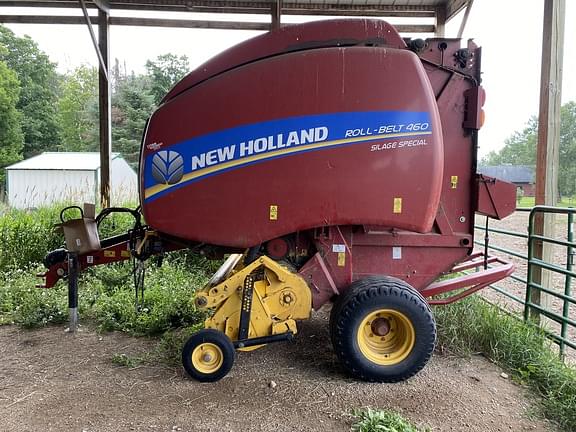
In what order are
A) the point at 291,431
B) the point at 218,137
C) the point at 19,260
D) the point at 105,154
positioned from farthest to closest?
the point at 105,154 → the point at 19,260 → the point at 218,137 → the point at 291,431

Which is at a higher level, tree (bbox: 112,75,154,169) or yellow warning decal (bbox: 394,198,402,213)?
tree (bbox: 112,75,154,169)

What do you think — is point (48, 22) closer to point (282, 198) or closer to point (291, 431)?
point (282, 198)

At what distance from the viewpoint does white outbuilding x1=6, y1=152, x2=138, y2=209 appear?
7223mm

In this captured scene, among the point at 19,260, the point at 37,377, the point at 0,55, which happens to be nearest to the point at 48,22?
the point at 19,260

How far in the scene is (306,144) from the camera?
2.97 meters

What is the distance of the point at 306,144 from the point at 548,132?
2289 mm

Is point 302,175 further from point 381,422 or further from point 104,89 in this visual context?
point 104,89

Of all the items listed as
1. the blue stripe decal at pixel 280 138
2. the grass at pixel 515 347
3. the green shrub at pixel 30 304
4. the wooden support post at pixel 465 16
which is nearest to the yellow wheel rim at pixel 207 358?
the blue stripe decal at pixel 280 138

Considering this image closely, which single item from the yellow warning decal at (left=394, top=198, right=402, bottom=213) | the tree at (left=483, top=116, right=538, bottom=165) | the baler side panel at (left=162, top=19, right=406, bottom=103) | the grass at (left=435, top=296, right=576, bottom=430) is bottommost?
the grass at (left=435, top=296, right=576, bottom=430)

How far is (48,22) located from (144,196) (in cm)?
479

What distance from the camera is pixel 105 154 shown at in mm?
6559

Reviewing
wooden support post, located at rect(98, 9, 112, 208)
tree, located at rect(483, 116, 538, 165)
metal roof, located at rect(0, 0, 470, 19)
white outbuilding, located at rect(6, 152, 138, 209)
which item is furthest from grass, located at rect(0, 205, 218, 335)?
tree, located at rect(483, 116, 538, 165)

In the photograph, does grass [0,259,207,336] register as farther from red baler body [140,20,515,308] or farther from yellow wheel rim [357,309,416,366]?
yellow wheel rim [357,309,416,366]

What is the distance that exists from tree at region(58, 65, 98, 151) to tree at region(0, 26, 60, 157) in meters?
0.61
